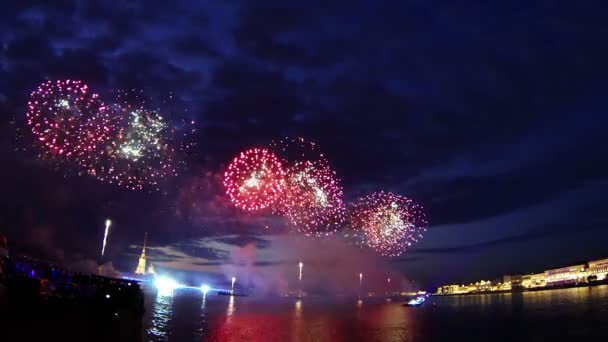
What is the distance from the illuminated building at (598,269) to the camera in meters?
172

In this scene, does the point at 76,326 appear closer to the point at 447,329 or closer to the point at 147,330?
the point at 147,330

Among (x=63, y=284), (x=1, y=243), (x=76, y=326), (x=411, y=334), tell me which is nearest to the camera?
(x=76, y=326)

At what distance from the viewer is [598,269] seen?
176 meters

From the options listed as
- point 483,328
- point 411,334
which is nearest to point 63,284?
point 411,334

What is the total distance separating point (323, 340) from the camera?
128 feet

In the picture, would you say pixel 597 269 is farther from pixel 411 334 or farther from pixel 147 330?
pixel 147 330

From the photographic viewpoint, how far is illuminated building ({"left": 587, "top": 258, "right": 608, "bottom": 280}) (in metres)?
172

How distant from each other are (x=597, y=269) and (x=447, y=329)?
527ft

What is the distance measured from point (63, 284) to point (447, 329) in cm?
4120

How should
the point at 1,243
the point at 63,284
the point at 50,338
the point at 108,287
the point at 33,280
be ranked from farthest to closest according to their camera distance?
the point at 108,287 → the point at 1,243 → the point at 63,284 → the point at 33,280 → the point at 50,338

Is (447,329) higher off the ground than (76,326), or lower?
lower

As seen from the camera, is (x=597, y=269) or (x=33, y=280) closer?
(x=33, y=280)

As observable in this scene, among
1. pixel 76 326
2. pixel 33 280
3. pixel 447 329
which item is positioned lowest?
pixel 447 329

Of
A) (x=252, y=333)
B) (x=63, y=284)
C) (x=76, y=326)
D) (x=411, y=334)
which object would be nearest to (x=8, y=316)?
(x=76, y=326)
